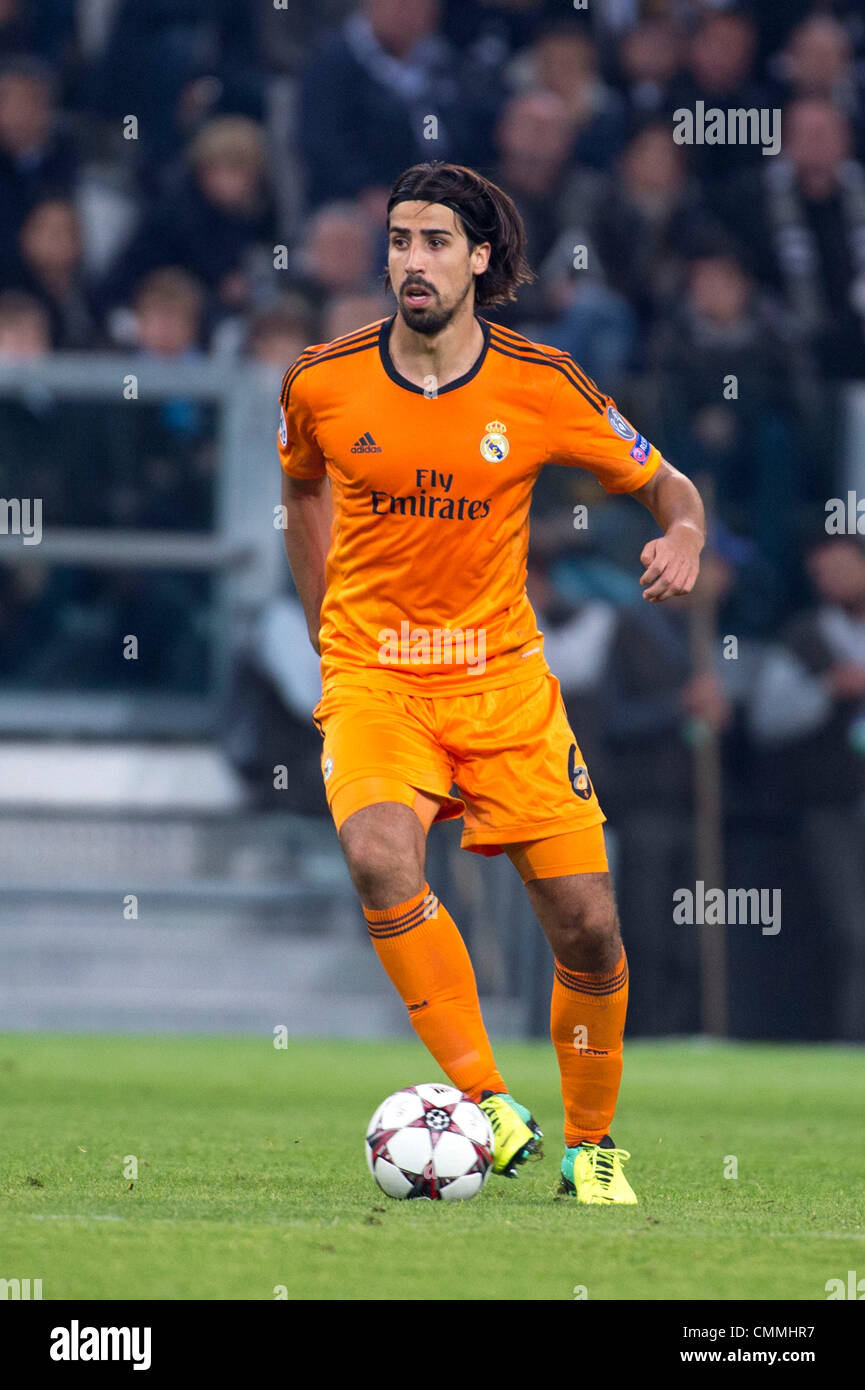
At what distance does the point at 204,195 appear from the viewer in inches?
501

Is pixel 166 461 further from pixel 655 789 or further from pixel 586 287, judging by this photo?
pixel 655 789

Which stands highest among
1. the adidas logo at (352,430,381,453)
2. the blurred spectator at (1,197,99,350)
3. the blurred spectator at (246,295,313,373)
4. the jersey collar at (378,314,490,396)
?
the blurred spectator at (1,197,99,350)

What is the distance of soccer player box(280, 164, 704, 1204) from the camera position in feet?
18.0

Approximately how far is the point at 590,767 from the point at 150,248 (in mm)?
3975

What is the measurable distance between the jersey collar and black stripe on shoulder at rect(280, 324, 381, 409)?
2 cm

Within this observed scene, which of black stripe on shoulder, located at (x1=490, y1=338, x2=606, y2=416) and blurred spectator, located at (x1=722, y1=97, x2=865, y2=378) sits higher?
A: blurred spectator, located at (x1=722, y1=97, x2=865, y2=378)

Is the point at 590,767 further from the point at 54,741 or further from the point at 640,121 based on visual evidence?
the point at 640,121

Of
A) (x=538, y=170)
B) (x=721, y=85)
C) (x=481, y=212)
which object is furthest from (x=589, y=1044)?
(x=721, y=85)

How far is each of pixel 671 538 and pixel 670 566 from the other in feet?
0.44

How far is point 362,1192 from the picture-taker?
18.2 ft

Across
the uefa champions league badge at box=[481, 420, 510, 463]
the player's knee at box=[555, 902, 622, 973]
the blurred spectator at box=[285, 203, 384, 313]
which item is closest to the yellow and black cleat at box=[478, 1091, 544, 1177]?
the player's knee at box=[555, 902, 622, 973]

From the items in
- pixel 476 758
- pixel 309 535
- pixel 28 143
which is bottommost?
pixel 476 758

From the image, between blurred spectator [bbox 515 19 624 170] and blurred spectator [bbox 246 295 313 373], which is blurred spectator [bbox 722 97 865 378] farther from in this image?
blurred spectator [bbox 246 295 313 373]

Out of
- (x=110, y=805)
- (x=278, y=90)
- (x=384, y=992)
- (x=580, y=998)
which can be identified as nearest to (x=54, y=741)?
(x=110, y=805)
